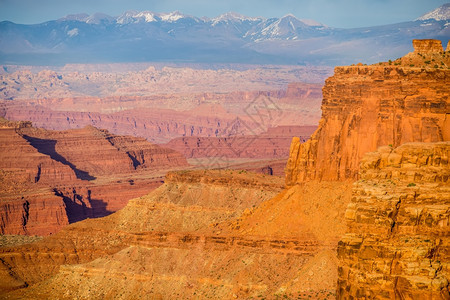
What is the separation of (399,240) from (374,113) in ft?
91.2

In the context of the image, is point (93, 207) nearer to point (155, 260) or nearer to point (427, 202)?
point (155, 260)

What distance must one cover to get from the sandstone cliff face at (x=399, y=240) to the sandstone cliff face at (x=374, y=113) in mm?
A: 21464

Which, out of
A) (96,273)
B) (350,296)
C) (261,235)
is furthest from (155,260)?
(350,296)

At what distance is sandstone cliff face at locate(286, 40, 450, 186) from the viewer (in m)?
54.1

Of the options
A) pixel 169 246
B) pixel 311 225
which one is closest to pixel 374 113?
pixel 311 225

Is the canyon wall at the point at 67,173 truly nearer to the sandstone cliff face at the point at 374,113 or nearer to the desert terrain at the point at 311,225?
the desert terrain at the point at 311,225

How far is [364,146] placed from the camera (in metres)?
58.1

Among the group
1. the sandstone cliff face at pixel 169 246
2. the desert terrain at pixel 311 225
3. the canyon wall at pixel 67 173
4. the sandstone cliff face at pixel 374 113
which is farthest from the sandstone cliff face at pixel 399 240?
the canyon wall at pixel 67 173

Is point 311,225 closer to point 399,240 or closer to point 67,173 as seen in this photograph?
point 399,240

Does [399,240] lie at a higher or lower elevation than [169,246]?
higher

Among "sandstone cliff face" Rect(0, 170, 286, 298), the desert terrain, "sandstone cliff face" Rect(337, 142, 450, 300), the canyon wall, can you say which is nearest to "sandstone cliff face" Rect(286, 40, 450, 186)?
the desert terrain

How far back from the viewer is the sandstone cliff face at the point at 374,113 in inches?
2130

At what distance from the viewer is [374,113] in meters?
57.9

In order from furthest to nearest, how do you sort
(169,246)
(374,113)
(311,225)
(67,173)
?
(67,173), (169,246), (311,225), (374,113)
